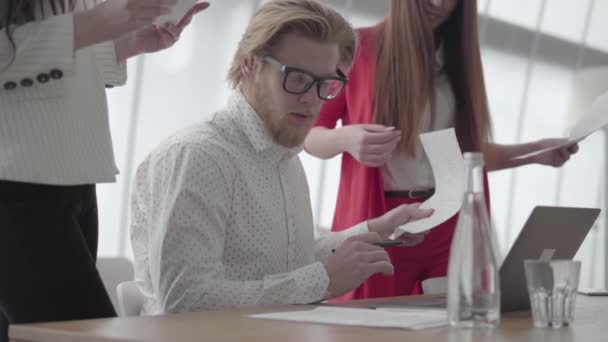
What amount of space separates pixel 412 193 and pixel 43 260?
1.43 m

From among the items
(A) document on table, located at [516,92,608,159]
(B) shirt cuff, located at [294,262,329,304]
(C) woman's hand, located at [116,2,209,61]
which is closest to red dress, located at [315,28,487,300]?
(A) document on table, located at [516,92,608,159]

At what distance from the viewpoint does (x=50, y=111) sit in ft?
6.64

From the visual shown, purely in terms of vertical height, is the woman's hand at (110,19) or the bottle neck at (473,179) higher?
the woman's hand at (110,19)

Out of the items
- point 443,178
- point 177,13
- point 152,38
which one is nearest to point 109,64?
point 152,38

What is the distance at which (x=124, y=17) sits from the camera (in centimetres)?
195

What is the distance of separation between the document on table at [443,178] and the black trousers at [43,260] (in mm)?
949

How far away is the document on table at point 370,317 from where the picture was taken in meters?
1.69

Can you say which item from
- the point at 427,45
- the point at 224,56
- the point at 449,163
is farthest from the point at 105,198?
the point at 449,163

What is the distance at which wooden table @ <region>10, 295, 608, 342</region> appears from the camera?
4.83ft

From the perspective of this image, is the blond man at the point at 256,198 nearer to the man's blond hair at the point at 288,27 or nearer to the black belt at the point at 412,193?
the man's blond hair at the point at 288,27

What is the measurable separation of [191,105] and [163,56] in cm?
46

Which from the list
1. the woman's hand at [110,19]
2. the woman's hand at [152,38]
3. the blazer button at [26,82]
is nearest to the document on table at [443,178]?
the woman's hand at [152,38]

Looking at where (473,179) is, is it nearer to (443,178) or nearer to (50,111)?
(50,111)

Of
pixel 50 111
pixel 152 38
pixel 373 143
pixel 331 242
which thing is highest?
pixel 152 38
